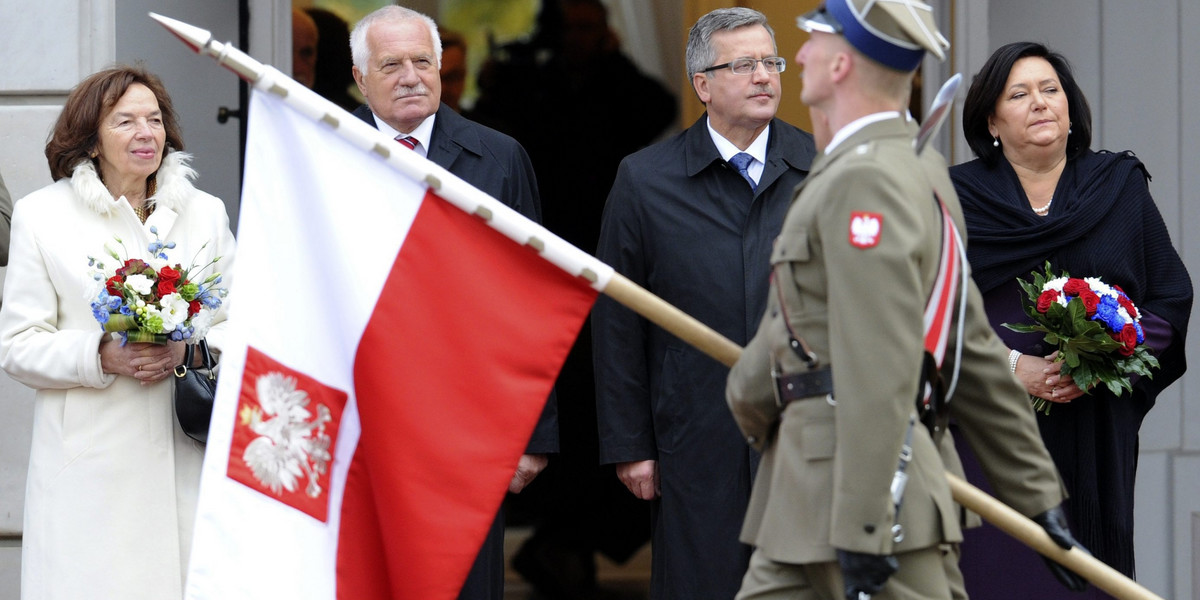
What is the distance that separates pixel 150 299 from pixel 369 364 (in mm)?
1036

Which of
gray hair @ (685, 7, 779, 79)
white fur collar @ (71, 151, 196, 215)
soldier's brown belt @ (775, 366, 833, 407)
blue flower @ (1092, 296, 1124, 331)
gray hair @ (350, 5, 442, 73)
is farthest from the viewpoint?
gray hair @ (350, 5, 442, 73)

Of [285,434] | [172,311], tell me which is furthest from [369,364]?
[172,311]

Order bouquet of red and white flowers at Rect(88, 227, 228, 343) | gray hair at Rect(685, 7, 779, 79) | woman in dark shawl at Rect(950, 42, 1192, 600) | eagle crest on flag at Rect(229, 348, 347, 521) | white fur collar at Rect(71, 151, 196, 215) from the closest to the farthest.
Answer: eagle crest on flag at Rect(229, 348, 347, 521)
bouquet of red and white flowers at Rect(88, 227, 228, 343)
white fur collar at Rect(71, 151, 196, 215)
woman in dark shawl at Rect(950, 42, 1192, 600)
gray hair at Rect(685, 7, 779, 79)

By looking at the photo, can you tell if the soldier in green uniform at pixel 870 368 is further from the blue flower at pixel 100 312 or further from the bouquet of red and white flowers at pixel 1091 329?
the blue flower at pixel 100 312

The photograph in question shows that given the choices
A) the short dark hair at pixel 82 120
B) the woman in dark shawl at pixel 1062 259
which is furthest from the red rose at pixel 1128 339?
the short dark hair at pixel 82 120

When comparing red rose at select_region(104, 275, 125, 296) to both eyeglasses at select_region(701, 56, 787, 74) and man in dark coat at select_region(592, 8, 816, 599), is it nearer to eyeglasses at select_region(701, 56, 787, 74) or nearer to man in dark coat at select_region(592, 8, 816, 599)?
man in dark coat at select_region(592, 8, 816, 599)

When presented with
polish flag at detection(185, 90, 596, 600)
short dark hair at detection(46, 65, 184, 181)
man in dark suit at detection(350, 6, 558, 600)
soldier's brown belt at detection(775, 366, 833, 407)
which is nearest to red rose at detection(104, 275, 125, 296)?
short dark hair at detection(46, 65, 184, 181)

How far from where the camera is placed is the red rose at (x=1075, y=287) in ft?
14.7

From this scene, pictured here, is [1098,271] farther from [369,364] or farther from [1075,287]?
[369,364]

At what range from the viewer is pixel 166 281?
4371mm

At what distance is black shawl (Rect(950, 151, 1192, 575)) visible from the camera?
4711 millimetres

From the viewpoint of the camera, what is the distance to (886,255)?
3002 millimetres

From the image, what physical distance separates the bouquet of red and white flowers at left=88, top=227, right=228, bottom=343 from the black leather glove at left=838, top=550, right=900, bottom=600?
2158 mm

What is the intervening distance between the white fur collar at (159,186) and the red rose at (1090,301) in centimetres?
266
